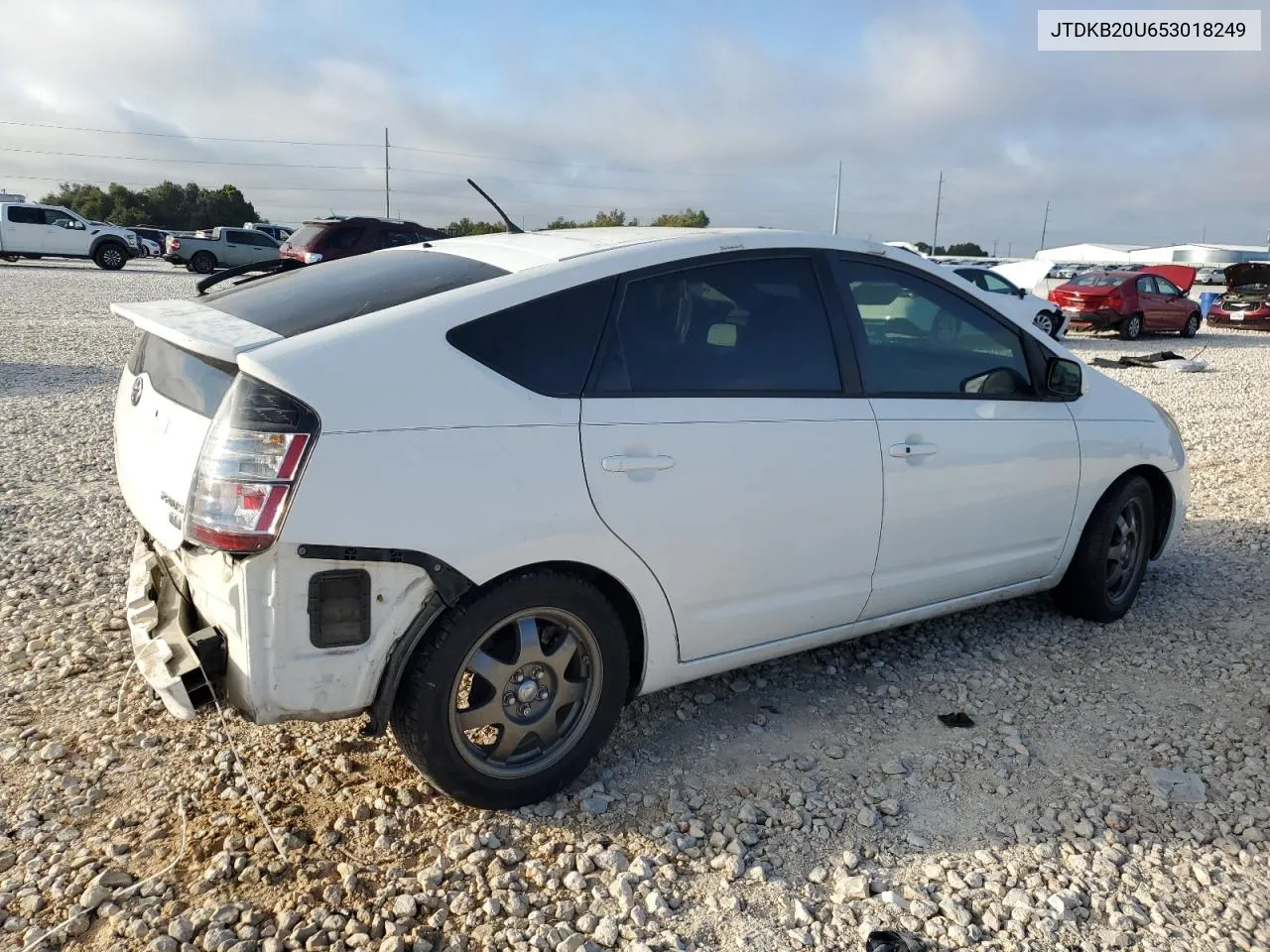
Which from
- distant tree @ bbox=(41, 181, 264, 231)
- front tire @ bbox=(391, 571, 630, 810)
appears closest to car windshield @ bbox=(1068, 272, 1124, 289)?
front tire @ bbox=(391, 571, 630, 810)

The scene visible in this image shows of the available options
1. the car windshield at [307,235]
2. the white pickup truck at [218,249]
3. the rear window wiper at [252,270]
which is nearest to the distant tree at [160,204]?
the white pickup truck at [218,249]

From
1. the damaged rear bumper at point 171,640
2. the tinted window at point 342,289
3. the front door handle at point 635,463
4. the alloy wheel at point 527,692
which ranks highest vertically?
the tinted window at point 342,289

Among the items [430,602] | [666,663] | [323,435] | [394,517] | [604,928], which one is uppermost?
[323,435]

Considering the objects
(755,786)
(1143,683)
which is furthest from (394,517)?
(1143,683)

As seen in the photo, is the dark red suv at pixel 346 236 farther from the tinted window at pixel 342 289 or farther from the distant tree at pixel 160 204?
the distant tree at pixel 160 204

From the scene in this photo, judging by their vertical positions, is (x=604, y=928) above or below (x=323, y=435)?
below

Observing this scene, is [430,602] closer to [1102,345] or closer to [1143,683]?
[1143,683]

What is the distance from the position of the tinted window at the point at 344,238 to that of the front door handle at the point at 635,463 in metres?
18.5

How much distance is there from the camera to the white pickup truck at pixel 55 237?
100ft

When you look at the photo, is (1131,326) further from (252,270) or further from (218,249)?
(218,249)

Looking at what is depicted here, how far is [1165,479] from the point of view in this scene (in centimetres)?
466

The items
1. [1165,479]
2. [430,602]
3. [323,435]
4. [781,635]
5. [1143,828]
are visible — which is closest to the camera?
[323,435]

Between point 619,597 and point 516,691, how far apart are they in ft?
1.38

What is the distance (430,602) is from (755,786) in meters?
1.24
